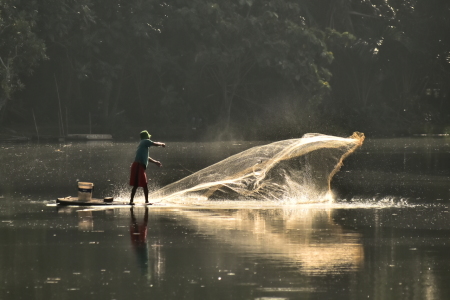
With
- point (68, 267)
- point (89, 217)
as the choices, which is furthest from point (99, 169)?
point (68, 267)

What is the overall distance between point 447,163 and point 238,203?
14563mm

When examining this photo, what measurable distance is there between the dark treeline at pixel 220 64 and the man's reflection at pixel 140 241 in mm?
37748

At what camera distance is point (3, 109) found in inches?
2084

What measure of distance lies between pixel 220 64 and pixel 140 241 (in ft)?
155

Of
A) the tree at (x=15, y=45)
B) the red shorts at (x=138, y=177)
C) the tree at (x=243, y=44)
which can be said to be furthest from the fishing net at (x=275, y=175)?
the tree at (x=243, y=44)

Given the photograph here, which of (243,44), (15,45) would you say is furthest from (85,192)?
(243,44)

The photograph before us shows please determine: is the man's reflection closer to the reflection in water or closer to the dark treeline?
the reflection in water

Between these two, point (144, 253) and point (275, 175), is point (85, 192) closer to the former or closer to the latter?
point (275, 175)

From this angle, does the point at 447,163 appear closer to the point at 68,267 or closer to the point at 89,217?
the point at 89,217

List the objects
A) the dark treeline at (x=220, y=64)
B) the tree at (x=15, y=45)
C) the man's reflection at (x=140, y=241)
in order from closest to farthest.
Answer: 1. the man's reflection at (x=140, y=241)
2. the tree at (x=15, y=45)
3. the dark treeline at (x=220, y=64)

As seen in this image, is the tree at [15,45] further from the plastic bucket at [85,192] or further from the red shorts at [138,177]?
the red shorts at [138,177]

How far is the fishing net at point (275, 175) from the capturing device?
17203 millimetres

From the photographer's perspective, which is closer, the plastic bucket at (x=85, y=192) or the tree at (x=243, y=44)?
the plastic bucket at (x=85, y=192)

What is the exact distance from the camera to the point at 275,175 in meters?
17.4
